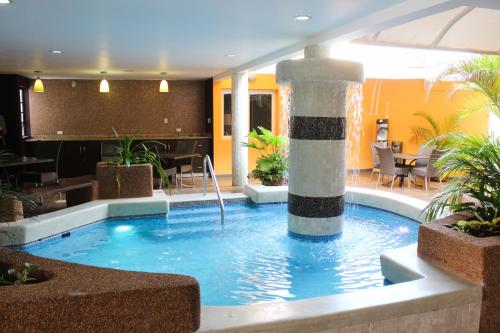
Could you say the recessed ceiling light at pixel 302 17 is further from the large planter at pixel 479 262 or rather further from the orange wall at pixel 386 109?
the orange wall at pixel 386 109

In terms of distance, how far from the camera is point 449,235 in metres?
3.47

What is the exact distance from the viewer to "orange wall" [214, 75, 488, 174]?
11703 millimetres

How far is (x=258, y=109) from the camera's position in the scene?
1220cm

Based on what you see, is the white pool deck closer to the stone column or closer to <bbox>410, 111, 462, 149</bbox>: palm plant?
the stone column

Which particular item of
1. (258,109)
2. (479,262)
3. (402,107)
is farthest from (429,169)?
(479,262)

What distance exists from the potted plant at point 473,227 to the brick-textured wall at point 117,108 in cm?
941

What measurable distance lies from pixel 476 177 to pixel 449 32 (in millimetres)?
2977

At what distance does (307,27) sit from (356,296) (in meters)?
3.37

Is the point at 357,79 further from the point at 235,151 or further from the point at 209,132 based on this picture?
the point at 209,132

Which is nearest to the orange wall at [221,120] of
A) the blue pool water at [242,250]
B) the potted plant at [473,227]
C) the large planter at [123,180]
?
the blue pool water at [242,250]

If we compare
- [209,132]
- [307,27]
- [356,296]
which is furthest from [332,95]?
[209,132]

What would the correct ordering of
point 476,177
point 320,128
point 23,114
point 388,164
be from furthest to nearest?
point 23,114 → point 388,164 → point 320,128 → point 476,177

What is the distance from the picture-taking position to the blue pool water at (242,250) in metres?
4.38

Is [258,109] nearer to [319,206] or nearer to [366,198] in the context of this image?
[366,198]
